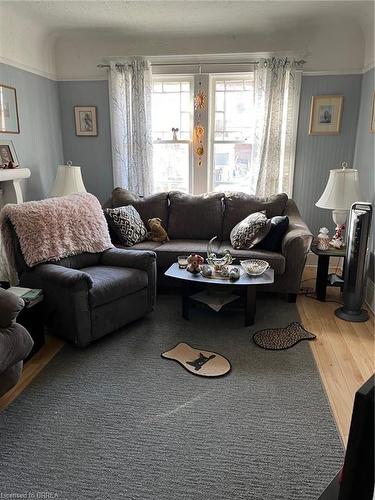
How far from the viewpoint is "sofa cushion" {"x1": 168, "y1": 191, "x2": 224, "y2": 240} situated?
12.6ft

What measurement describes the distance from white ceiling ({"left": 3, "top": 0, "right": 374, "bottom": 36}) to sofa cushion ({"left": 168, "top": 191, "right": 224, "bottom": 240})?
1.67m

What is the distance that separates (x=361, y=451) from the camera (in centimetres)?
72

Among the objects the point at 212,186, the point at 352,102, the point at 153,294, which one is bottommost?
the point at 153,294

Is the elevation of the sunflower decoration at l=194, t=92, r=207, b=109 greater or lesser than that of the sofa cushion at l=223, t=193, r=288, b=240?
greater

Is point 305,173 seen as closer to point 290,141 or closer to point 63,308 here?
point 290,141

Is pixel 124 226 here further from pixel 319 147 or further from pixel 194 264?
pixel 319 147

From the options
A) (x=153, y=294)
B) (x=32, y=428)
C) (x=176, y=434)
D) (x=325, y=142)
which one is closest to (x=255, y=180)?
(x=325, y=142)

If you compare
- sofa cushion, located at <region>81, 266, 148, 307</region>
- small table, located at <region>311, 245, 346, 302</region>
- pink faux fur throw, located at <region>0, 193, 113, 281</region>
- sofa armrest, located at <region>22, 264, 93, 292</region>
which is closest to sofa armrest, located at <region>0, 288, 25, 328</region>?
sofa armrest, located at <region>22, 264, 93, 292</region>

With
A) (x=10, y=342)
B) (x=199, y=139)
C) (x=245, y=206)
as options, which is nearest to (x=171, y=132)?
(x=199, y=139)

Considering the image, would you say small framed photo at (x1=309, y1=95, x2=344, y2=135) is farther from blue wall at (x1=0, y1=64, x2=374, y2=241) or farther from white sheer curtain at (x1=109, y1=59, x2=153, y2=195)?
white sheer curtain at (x1=109, y1=59, x2=153, y2=195)

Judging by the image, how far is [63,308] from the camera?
8.16 feet

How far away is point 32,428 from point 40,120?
10.6ft

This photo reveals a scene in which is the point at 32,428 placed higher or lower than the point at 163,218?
lower

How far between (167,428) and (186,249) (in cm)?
182
